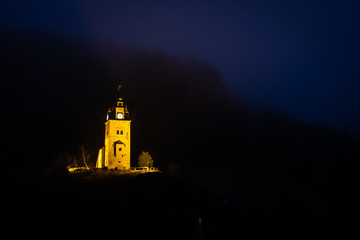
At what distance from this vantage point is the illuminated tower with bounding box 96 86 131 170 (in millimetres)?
72188

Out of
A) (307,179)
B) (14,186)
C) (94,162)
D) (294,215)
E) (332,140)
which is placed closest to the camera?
(14,186)

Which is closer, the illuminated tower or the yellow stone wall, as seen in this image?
the yellow stone wall

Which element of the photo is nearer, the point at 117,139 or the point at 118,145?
the point at 118,145

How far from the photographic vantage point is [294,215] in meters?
78.8

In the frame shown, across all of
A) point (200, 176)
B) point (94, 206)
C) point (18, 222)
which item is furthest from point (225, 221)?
point (200, 176)

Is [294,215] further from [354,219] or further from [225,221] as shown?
[225,221]

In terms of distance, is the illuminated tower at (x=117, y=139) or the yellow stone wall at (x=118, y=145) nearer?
the yellow stone wall at (x=118, y=145)

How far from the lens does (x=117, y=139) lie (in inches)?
2884

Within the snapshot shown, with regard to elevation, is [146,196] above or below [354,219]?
above

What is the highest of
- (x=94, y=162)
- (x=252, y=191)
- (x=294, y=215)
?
(x=94, y=162)

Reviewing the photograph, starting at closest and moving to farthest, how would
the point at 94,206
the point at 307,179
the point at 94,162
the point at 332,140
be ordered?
the point at 94,206
the point at 94,162
the point at 307,179
the point at 332,140

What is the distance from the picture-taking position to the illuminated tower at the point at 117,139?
72.2 meters

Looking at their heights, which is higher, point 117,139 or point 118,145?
point 117,139

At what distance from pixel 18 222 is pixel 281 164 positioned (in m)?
81.3
